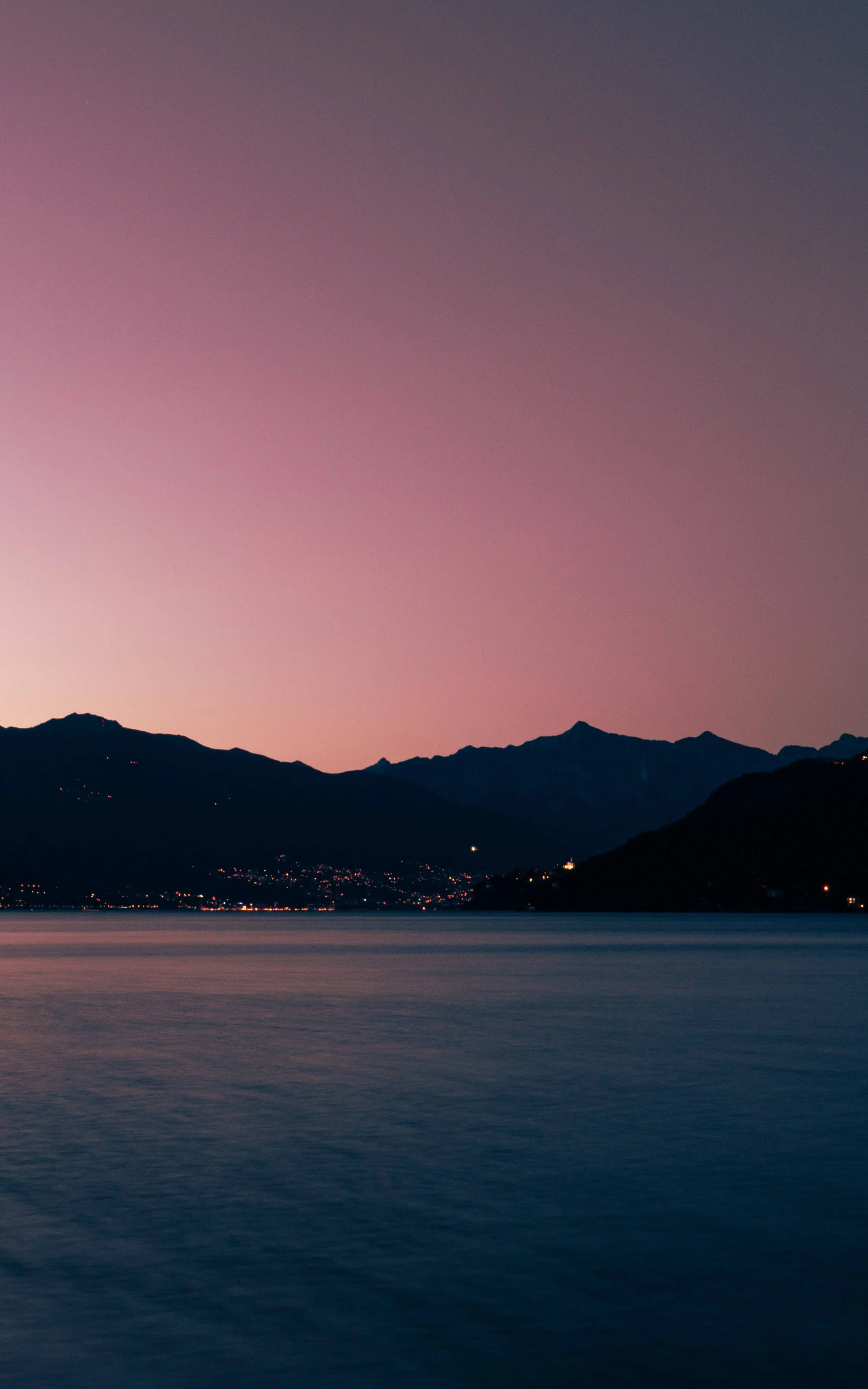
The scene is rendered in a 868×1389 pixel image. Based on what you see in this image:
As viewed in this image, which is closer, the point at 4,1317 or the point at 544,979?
the point at 4,1317

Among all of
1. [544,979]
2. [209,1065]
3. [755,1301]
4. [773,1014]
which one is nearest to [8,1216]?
[755,1301]

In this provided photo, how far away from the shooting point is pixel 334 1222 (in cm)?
2191

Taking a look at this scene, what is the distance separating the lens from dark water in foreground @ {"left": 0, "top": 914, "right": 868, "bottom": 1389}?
1502 centimetres

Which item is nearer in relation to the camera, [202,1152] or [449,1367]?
[449,1367]

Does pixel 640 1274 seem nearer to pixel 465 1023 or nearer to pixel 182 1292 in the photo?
pixel 182 1292

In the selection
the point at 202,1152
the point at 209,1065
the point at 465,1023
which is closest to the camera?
the point at 202,1152

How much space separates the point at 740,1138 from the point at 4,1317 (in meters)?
18.9

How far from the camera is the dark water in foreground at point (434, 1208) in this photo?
15.0 m

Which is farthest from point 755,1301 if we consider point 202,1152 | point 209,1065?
point 209,1065

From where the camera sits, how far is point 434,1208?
2305 centimetres

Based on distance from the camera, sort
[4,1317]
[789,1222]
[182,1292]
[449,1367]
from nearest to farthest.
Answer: [449,1367]
[4,1317]
[182,1292]
[789,1222]

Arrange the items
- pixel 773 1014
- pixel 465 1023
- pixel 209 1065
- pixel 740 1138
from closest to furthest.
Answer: pixel 740 1138 < pixel 209 1065 < pixel 465 1023 < pixel 773 1014

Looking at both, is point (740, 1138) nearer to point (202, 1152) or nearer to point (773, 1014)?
point (202, 1152)

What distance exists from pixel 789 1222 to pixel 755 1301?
5009 mm
